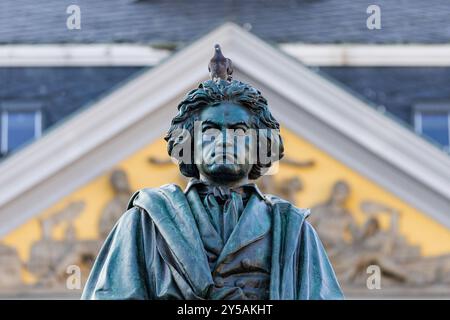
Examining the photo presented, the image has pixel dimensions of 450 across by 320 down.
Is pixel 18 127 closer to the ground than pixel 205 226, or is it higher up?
higher up

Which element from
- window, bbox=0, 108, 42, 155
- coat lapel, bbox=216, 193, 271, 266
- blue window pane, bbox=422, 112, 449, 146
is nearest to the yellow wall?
window, bbox=0, 108, 42, 155

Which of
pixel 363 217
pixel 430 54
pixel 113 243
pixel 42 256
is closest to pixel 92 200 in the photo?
pixel 42 256

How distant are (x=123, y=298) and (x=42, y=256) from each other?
2126 centimetres

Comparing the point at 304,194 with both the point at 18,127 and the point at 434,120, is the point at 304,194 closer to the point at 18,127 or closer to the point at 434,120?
the point at 434,120

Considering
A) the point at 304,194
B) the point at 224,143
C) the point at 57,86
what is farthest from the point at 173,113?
the point at 224,143

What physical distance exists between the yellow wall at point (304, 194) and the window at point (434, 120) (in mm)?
1848

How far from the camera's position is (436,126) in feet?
103

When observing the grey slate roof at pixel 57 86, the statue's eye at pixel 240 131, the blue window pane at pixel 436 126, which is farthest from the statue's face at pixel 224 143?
the grey slate roof at pixel 57 86

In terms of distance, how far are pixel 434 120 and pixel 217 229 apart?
23328mm

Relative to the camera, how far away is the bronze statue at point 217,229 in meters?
8.16

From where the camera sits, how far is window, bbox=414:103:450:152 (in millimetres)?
31062

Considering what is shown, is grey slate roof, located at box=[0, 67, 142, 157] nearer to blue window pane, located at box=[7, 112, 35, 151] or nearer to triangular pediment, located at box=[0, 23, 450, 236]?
blue window pane, located at box=[7, 112, 35, 151]

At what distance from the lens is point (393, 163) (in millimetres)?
29016
